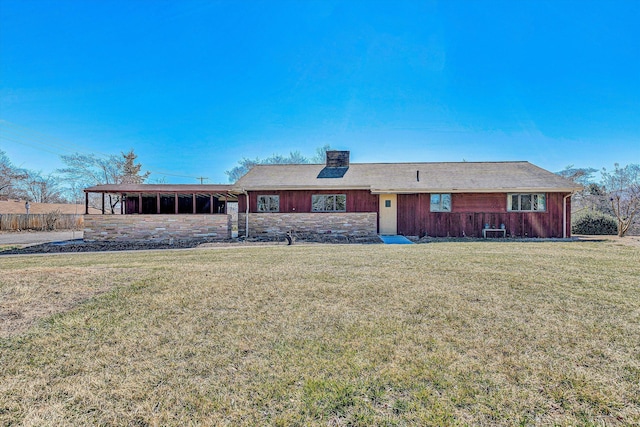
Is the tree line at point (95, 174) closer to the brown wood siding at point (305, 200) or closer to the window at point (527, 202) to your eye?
the window at point (527, 202)

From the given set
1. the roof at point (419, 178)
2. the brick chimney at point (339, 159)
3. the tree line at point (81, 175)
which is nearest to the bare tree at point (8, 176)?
the tree line at point (81, 175)

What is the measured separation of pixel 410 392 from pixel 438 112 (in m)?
18.2

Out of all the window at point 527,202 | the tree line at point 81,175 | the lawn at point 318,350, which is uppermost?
the tree line at point 81,175

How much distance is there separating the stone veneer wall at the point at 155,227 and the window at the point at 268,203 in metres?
1.77

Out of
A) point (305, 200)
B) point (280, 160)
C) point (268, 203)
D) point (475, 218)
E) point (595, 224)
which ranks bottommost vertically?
point (595, 224)

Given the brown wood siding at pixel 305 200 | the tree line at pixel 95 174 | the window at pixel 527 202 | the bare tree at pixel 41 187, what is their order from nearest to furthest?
1. the window at pixel 527 202
2. the brown wood siding at pixel 305 200
3. the tree line at pixel 95 174
4. the bare tree at pixel 41 187

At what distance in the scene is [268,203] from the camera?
612 inches

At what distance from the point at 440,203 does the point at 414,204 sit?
1265 millimetres

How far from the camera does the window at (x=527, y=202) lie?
14.3 metres

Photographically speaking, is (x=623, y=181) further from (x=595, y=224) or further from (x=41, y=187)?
(x=41, y=187)

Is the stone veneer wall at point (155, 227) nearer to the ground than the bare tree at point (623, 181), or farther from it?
nearer to the ground

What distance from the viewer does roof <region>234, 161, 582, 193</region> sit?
14234 mm

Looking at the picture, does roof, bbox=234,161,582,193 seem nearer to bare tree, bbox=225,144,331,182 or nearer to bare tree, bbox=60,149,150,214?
bare tree, bbox=225,144,331,182

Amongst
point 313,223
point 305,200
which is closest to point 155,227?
point 305,200
